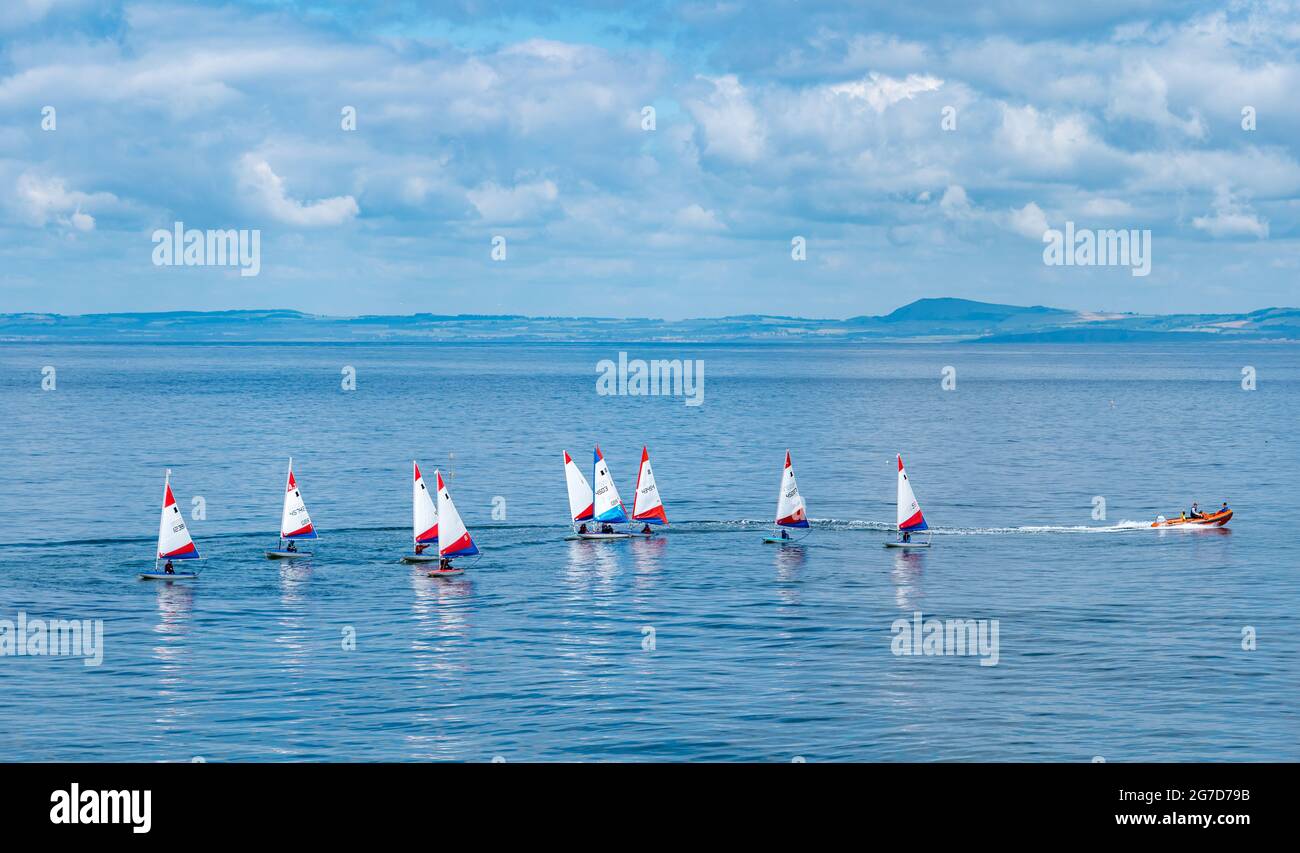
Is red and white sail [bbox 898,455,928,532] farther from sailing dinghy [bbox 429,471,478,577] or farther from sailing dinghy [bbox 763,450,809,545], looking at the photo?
sailing dinghy [bbox 429,471,478,577]

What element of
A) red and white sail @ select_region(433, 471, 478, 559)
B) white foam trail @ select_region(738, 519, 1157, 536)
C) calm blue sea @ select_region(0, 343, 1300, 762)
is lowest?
calm blue sea @ select_region(0, 343, 1300, 762)

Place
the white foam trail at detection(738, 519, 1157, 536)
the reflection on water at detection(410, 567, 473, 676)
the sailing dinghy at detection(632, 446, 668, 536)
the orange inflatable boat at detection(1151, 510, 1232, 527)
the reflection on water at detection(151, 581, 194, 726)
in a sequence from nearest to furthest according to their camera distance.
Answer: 1. the reflection on water at detection(151, 581, 194, 726)
2. the reflection on water at detection(410, 567, 473, 676)
3. the sailing dinghy at detection(632, 446, 668, 536)
4. the white foam trail at detection(738, 519, 1157, 536)
5. the orange inflatable boat at detection(1151, 510, 1232, 527)

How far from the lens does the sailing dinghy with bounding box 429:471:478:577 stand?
3784 inches

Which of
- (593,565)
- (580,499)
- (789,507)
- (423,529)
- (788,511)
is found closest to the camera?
(423,529)

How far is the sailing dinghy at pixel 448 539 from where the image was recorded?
96125 millimetres

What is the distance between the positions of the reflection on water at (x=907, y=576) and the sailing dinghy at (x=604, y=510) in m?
23.0

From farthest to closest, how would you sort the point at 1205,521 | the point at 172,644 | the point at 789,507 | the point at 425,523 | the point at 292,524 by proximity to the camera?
1. the point at 1205,521
2. the point at 789,507
3. the point at 292,524
4. the point at 425,523
5. the point at 172,644

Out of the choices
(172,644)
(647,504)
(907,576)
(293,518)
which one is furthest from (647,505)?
(172,644)

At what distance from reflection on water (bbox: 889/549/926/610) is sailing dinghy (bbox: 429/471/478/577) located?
30.5m

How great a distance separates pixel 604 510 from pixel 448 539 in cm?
2073

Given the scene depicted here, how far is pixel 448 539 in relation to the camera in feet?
318

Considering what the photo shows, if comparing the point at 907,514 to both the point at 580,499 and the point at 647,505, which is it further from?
the point at 580,499

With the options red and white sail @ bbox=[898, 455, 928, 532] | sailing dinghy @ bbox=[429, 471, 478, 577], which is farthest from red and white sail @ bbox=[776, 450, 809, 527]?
sailing dinghy @ bbox=[429, 471, 478, 577]
